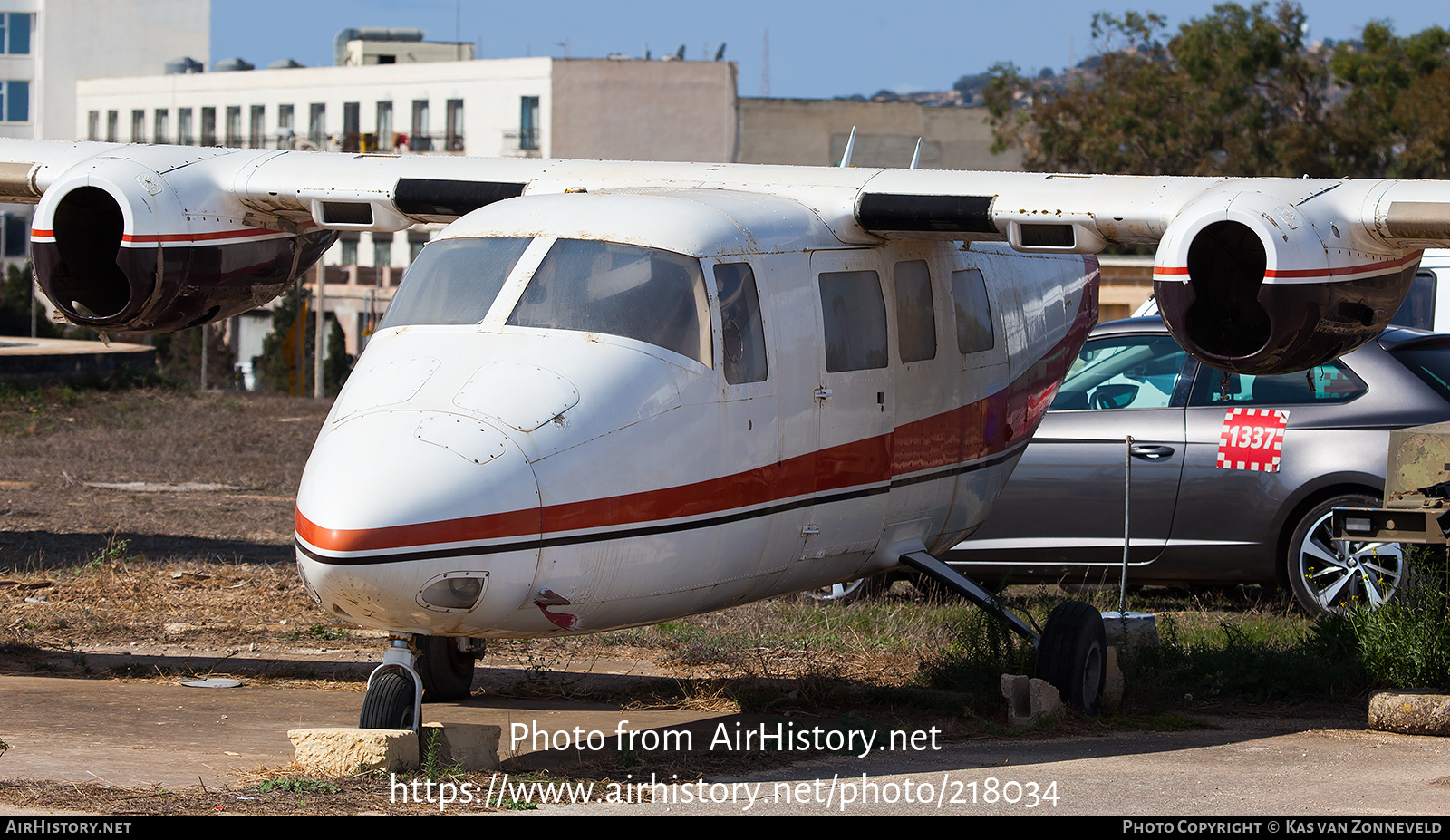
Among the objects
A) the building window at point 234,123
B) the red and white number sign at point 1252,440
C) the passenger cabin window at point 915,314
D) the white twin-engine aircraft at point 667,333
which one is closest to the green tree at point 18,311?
the building window at point 234,123

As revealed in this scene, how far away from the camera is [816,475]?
7.62m

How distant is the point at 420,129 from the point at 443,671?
61870mm

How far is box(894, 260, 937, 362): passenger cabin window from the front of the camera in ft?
27.5

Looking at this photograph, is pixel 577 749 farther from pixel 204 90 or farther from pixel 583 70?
pixel 204 90

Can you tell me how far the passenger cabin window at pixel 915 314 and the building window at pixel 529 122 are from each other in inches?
2247

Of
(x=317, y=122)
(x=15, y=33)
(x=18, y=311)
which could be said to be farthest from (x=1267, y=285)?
(x=15, y=33)

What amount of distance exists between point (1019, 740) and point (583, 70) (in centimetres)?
5826

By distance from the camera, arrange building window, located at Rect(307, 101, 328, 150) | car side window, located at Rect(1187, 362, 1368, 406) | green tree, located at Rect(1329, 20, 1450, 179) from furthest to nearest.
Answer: building window, located at Rect(307, 101, 328, 150) → green tree, located at Rect(1329, 20, 1450, 179) → car side window, located at Rect(1187, 362, 1368, 406)

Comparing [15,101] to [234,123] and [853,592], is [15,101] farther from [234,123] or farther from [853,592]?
[853,592]

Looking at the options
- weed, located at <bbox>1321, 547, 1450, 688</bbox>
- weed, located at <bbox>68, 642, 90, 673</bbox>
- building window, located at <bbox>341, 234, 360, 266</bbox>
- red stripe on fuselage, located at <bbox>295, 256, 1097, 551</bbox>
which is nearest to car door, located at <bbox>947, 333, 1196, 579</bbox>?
red stripe on fuselage, located at <bbox>295, 256, 1097, 551</bbox>

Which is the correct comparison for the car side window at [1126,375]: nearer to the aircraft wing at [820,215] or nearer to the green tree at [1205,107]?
the aircraft wing at [820,215]

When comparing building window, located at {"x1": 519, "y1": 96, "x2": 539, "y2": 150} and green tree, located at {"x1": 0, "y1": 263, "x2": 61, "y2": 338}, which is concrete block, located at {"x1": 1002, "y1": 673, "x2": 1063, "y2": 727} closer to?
green tree, located at {"x1": 0, "y1": 263, "x2": 61, "y2": 338}

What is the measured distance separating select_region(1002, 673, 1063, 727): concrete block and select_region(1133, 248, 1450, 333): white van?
691 centimetres

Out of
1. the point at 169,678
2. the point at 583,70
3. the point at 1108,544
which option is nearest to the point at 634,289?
the point at 169,678
